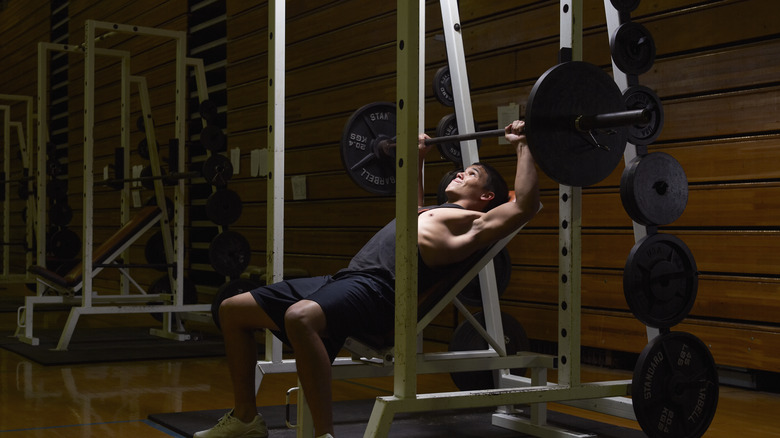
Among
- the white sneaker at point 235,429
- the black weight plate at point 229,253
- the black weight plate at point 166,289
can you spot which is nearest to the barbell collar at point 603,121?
the white sneaker at point 235,429

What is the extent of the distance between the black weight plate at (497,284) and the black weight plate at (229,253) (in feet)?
7.00

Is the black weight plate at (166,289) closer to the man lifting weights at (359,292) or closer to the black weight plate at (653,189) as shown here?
the man lifting weights at (359,292)

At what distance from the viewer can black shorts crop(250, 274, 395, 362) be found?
2.51 meters

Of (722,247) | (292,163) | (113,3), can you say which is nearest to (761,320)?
(722,247)

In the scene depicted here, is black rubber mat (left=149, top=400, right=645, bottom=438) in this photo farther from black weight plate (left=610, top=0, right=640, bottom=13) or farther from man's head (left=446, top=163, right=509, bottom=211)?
black weight plate (left=610, top=0, right=640, bottom=13)

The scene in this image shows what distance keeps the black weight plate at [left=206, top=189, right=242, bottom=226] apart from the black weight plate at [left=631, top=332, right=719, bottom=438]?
3066 millimetres

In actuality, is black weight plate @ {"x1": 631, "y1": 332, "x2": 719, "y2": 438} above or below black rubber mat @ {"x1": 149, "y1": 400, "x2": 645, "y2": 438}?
above

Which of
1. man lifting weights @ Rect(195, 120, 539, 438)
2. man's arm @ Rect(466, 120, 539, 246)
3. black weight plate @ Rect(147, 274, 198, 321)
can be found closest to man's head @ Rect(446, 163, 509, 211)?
man lifting weights @ Rect(195, 120, 539, 438)

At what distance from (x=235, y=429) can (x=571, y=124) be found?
129 cm

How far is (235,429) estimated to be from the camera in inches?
104

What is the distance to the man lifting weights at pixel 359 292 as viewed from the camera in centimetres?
253

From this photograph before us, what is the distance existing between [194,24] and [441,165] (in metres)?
3.32

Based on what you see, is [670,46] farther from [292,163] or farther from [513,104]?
[292,163]

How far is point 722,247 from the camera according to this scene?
372cm
